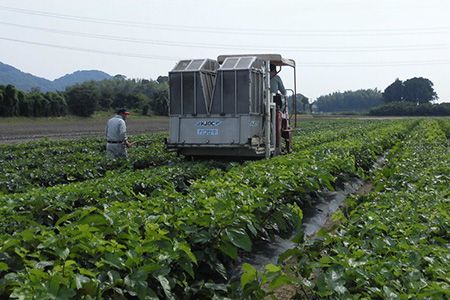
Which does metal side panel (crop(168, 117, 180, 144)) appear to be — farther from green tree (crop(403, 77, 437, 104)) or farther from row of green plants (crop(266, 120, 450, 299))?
green tree (crop(403, 77, 437, 104))

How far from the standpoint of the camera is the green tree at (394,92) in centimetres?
12056

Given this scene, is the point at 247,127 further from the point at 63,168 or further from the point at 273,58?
the point at 63,168

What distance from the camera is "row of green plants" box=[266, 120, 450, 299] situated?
3.34m

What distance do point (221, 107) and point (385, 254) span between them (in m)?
8.04

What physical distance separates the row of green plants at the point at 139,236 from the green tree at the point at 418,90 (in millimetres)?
119275

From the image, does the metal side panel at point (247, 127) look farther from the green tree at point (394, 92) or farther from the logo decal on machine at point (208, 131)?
the green tree at point (394, 92)

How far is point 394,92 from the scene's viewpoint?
399 ft

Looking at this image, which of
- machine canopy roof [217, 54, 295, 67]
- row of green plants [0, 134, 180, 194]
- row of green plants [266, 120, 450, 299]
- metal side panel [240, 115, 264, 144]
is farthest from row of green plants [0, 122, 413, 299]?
machine canopy roof [217, 54, 295, 67]

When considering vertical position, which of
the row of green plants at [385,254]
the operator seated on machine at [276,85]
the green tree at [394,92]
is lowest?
the row of green plants at [385,254]

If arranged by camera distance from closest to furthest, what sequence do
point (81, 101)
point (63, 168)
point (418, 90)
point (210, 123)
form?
point (63, 168), point (210, 123), point (81, 101), point (418, 90)

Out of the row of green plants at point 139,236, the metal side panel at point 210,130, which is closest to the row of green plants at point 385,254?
the row of green plants at point 139,236

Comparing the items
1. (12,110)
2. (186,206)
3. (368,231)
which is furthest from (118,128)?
(12,110)

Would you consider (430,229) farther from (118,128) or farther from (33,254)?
(118,128)

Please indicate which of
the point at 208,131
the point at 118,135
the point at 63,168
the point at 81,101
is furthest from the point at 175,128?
the point at 81,101
